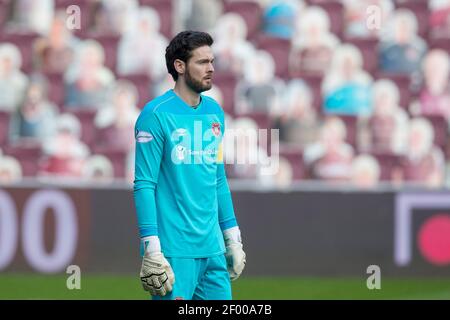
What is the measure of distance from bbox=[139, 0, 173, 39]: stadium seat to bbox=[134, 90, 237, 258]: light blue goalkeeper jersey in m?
6.78

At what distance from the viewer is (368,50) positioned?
11.1 m

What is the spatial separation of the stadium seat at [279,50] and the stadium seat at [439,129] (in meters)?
1.58

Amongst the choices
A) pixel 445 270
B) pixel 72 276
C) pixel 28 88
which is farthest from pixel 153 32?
pixel 445 270

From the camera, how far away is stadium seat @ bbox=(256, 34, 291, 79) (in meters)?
10.9

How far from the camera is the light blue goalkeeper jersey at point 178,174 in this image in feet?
14.0

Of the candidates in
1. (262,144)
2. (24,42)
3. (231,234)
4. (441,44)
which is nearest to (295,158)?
(262,144)

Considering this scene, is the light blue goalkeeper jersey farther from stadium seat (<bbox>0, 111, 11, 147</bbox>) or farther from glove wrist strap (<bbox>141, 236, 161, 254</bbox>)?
stadium seat (<bbox>0, 111, 11, 147</bbox>)

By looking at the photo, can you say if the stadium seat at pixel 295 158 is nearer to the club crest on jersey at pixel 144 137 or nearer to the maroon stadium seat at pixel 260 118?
the maroon stadium seat at pixel 260 118

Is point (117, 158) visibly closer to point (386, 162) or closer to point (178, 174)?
point (386, 162)

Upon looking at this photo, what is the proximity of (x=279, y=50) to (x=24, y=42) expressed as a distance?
8.91ft

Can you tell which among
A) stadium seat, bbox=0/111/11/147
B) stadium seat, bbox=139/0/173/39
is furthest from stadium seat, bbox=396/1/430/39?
stadium seat, bbox=0/111/11/147

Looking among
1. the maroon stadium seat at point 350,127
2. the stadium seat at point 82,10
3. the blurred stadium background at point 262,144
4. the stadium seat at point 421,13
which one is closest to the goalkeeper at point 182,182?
the blurred stadium background at point 262,144

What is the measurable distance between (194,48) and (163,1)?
6971mm
